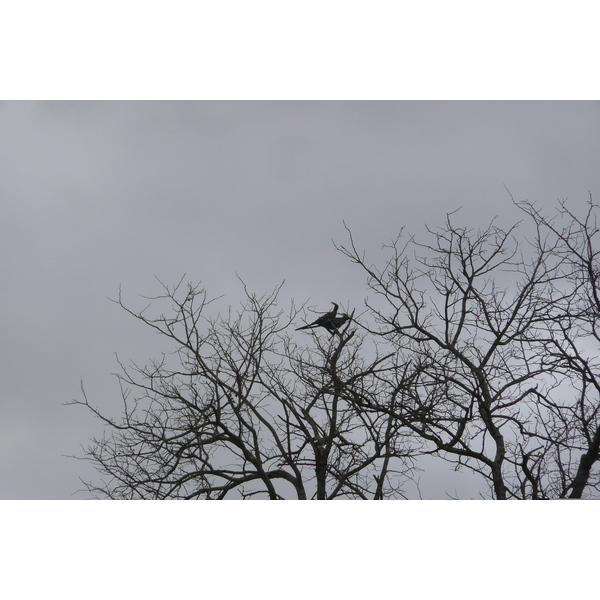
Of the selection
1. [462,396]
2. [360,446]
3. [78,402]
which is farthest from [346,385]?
[78,402]

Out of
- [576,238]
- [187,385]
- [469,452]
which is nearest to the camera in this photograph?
[469,452]

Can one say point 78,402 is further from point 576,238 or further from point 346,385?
point 576,238

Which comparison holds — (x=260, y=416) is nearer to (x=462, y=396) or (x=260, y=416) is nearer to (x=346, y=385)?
(x=346, y=385)

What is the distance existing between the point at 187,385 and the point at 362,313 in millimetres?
2225

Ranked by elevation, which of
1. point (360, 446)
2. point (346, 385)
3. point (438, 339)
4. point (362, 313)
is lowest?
point (360, 446)

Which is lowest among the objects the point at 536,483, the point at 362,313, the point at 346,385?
the point at 536,483

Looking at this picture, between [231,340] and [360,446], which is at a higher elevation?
[231,340]

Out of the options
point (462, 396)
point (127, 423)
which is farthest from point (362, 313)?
point (127, 423)

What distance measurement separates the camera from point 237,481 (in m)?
7.05

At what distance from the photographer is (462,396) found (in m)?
6.87

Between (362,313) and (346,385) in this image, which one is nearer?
(346,385)

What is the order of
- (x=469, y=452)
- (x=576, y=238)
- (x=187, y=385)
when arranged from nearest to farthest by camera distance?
(x=469, y=452) → (x=576, y=238) → (x=187, y=385)

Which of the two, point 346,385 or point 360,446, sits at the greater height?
point 346,385

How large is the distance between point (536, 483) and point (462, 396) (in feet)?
3.73
